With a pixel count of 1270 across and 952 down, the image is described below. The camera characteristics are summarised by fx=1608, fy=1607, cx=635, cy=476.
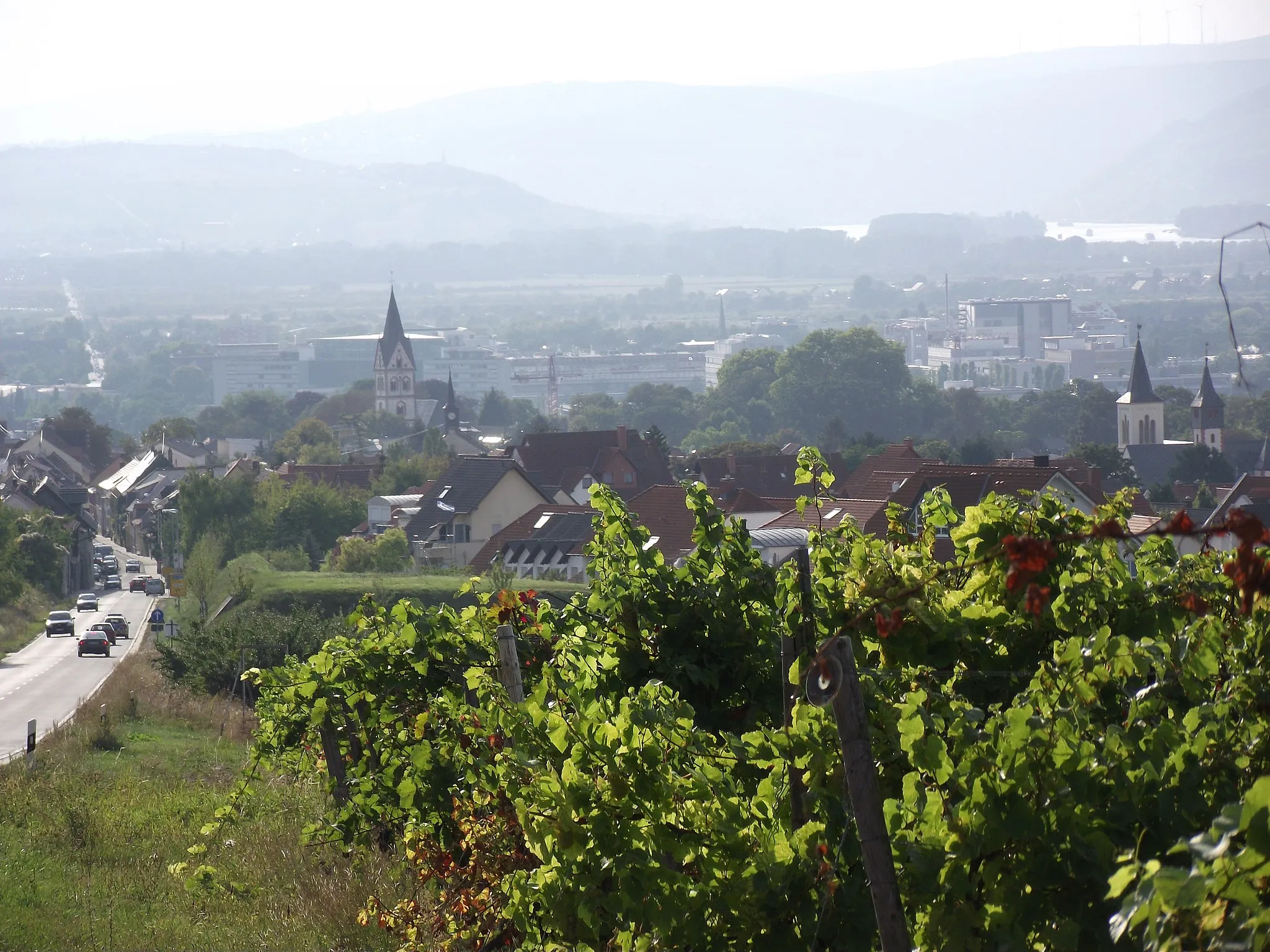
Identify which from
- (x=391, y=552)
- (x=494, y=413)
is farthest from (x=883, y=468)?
(x=494, y=413)

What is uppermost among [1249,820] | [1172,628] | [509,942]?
[1249,820]

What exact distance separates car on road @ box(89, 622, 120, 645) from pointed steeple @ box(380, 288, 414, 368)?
111 meters

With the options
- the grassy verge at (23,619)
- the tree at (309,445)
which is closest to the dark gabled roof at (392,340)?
the tree at (309,445)

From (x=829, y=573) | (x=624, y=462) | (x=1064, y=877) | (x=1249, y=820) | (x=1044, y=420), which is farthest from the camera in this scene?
(x=1044, y=420)

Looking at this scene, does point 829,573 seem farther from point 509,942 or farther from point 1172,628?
point 509,942

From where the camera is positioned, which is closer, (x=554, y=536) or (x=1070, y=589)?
(x=1070, y=589)

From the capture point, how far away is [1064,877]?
3.02m

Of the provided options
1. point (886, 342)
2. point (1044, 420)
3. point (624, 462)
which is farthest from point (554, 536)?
point (886, 342)

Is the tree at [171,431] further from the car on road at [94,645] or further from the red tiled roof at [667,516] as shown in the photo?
the car on road at [94,645]

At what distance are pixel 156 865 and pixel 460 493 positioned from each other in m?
51.3

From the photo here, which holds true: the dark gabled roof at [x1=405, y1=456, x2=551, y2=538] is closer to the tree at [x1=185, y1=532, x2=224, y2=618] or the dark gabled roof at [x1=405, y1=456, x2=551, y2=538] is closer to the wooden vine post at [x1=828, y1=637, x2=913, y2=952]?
the tree at [x1=185, y1=532, x2=224, y2=618]

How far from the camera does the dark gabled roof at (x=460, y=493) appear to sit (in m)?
60.6

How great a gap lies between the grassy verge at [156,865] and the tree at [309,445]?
87976 millimetres

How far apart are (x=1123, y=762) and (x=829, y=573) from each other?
90.9 inches
